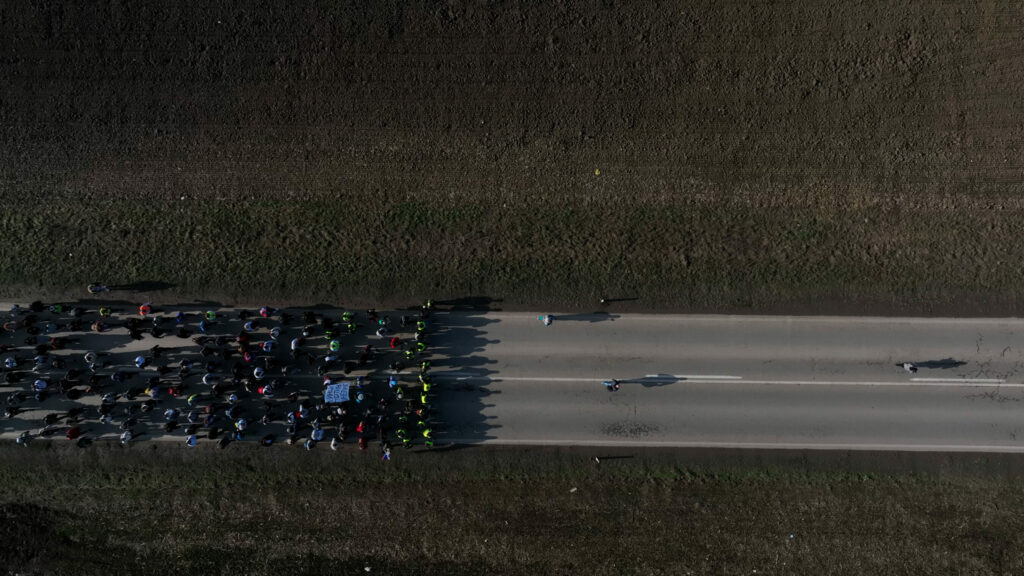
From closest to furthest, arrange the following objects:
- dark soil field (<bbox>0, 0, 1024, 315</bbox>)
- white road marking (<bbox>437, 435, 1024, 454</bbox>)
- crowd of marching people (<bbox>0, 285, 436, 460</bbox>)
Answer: crowd of marching people (<bbox>0, 285, 436, 460</bbox>)
white road marking (<bbox>437, 435, 1024, 454</bbox>)
dark soil field (<bbox>0, 0, 1024, 315</bbox>)

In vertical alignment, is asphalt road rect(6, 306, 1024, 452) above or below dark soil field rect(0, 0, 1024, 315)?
below

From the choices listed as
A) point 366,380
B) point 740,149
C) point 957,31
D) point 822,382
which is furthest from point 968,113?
point 366,380

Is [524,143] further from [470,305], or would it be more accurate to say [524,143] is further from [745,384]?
[745,384]

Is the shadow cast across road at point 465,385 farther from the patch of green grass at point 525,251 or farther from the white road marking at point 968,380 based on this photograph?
the white road marking at point 968,380

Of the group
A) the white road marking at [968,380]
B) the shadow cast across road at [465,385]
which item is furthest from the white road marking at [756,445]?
the white road marking at [968,380]

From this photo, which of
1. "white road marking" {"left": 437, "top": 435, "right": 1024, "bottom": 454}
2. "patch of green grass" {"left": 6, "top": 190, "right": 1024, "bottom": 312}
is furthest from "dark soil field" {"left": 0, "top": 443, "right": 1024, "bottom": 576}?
"patch of green grass" {"left": 6, "top": 190, "right": 1024, "bottom": 312}

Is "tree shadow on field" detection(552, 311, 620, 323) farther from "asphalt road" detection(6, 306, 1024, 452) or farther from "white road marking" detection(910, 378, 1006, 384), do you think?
"white road marking" detection(910, 378, 1006, 384)

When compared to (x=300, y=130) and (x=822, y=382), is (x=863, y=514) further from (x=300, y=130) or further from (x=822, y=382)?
(x=300, y=130)
